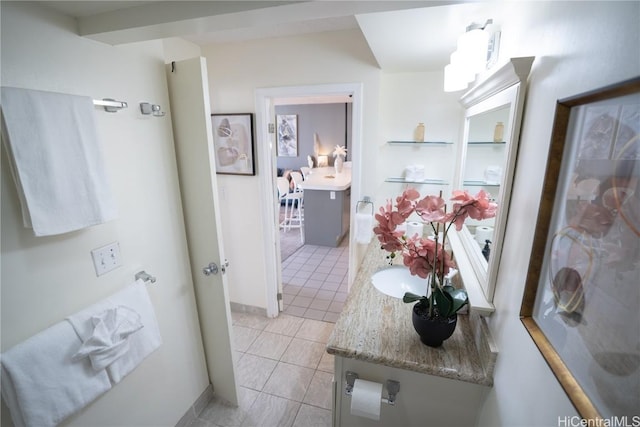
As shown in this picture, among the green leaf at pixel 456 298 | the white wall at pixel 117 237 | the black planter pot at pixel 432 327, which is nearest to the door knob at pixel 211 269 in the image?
the white wall at pixel 117 237

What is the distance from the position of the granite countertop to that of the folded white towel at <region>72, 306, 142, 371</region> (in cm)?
81

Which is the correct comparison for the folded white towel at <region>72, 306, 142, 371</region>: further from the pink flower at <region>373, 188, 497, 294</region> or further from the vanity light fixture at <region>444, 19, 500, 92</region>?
the vanity light fixture at <region>444, 19, 500, 92</region>

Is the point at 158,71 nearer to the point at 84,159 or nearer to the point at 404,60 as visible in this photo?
the point at 84,159

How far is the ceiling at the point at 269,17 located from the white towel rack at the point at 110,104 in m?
0.22

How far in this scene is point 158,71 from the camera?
136cm

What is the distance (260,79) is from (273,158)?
62cm

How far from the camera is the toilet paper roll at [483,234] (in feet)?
4.27

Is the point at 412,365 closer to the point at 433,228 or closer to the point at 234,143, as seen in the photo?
the point at 433,228

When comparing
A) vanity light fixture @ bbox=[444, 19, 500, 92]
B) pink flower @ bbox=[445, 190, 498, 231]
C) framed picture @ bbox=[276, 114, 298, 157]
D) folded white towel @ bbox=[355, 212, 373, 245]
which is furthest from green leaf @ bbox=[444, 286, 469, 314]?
framed picture @ bbox=[276, 114, 298, 157]

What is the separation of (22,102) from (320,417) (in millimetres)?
2063

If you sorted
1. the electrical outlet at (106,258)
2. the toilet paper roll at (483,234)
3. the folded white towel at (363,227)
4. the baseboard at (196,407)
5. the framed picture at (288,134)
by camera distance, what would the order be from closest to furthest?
1. the electrical outlet at (106,258)
2. the toilet paper roll at (483,234)
3. the baseboard at (196,407)
4. the folded white towel at (363,227)
5. the framed picture at (288,134)

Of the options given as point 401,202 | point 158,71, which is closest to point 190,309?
point 158,71

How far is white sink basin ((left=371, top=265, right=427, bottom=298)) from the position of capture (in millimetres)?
1659

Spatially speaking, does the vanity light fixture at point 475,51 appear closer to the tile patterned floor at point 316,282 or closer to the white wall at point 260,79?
the white wall at point 260,79
